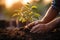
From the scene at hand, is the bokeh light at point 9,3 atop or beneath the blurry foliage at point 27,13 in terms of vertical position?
atop

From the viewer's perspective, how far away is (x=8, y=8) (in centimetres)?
104

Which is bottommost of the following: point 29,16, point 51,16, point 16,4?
point 51,16

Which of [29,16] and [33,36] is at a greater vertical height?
[29,16]

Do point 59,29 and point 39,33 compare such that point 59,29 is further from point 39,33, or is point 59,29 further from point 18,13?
point 18,13

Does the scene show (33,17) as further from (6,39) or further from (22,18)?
(6,39)

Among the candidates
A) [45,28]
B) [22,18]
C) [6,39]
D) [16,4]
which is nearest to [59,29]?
[45,28]

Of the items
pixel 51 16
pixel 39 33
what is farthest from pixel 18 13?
pixel 39 33

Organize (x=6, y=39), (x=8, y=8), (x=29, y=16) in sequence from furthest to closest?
(x=29, y=16) < (x=8, y=8) < (x=6, y=39)

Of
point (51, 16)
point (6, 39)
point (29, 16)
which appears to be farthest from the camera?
point (29, 16)

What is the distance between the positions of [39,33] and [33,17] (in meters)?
0.47

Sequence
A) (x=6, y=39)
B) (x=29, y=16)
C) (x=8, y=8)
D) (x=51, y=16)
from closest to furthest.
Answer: (x=6, y=39) < (x=51, y=16) < (x=8, y=8) < (x=29, y=16)

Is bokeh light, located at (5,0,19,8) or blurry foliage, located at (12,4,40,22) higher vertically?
bokeh light, located at (5,0,19,8)

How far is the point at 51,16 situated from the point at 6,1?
42 cm

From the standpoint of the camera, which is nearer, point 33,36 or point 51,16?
point 33,36
